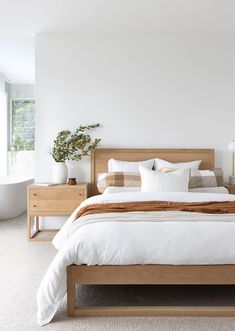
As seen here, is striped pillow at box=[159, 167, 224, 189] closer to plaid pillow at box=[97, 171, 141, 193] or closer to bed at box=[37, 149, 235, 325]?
plaid pillow at box=[97, 171, 141, 193]

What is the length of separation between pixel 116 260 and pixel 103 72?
3218mm

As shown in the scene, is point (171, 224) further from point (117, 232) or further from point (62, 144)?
point (62, 144)

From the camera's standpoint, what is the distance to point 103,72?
16.9ft

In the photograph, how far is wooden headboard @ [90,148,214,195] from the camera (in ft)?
16.7

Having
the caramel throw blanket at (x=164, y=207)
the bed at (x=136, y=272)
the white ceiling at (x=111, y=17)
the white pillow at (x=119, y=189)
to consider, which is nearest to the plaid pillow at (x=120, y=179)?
the white pillow at (x=119, y=189)

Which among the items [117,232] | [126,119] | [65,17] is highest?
[65,17]

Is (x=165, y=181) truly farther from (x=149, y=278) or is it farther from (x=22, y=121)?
(x=22, y=121)

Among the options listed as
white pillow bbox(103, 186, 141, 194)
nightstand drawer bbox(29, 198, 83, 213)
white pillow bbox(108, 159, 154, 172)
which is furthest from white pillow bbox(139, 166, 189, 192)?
nightstand drawer bbox(29, 198, 83, 213)

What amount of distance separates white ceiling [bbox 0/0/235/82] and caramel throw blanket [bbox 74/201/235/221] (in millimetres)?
2092

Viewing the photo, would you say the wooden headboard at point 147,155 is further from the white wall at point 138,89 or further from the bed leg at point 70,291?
the bed leg at point 70,291

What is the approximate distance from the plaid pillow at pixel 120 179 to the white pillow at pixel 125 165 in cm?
13

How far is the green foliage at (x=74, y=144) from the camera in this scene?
16.2 feet

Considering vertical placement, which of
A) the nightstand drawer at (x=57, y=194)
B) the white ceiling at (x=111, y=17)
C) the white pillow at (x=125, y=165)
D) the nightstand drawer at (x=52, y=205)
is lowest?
the nightstand drawer at (x=52, y=205)

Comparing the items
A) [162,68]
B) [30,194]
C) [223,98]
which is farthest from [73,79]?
[223,98]
